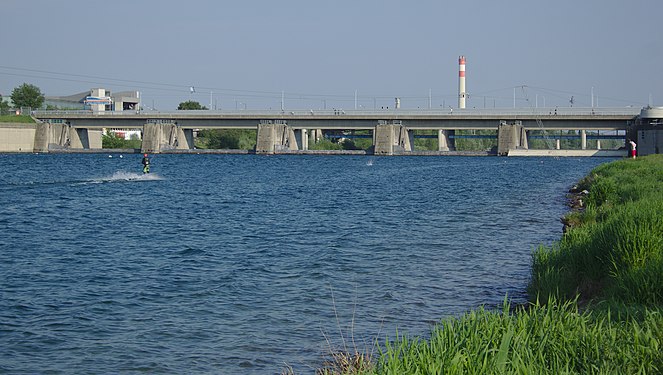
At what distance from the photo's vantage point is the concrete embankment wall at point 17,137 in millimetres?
170875

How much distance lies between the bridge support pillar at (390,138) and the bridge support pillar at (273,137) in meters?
20.1

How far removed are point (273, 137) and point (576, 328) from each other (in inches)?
6346

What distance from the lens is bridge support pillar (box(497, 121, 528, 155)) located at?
520 ft

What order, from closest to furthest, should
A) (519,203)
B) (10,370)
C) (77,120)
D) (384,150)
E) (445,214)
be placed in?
(10,370) < (445,214) < (519,203) < (384,150) < (77,120)

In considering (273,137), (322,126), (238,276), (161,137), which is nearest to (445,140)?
(322,126)

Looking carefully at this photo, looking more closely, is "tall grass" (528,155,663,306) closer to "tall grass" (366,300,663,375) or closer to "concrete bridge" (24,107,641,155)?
"tall grass" (366,300,663,375)

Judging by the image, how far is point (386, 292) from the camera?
21078 mm

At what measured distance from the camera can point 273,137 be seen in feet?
561

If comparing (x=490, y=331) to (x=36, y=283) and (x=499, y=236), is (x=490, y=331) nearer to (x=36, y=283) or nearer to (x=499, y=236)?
(x=36, y=283)

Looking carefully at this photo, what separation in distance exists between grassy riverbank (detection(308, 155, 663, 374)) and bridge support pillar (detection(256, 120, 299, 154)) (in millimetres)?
152980

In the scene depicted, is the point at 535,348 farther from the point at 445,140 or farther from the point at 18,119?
the point at 18,119

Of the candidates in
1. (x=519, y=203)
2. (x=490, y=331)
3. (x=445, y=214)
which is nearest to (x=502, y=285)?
(x=490, y=331)

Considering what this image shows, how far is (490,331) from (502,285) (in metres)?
11.4

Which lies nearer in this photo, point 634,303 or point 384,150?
point 634,303
